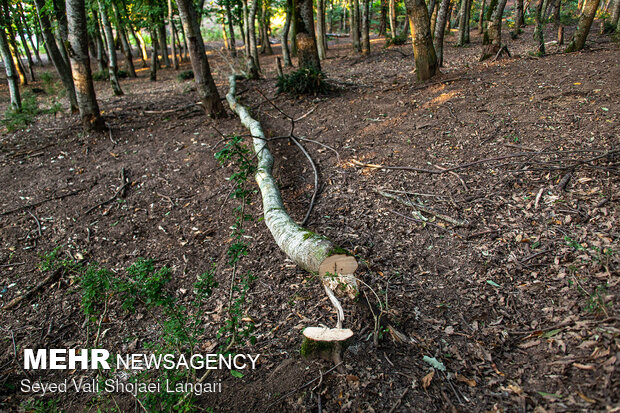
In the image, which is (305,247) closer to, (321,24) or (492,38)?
(492,38)

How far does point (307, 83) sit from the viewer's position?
844 cm

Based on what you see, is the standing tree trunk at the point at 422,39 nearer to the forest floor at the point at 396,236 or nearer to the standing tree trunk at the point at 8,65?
the forest floor at the point at 396,236

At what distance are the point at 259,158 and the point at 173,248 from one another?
189 cm

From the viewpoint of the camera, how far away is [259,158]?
5414mm

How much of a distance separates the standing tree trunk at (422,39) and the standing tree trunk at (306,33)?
2457 mm

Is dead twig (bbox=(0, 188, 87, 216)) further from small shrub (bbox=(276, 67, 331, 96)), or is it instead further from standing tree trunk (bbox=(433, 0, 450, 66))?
standing tree trunk (bbox=(433, 0, 450, 66))

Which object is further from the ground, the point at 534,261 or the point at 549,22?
the point at 549,22

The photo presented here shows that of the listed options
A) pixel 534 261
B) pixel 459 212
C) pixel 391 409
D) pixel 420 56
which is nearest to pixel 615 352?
pixel 534 261

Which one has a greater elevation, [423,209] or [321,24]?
[321,24]

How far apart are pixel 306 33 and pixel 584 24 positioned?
677cm

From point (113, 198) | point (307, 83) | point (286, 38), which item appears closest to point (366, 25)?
point (286, 38)

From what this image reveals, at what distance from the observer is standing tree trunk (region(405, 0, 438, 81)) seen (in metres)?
7.13

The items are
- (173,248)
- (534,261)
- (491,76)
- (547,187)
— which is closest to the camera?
(534,261)

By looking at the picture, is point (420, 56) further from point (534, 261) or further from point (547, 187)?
point (534, 261)
